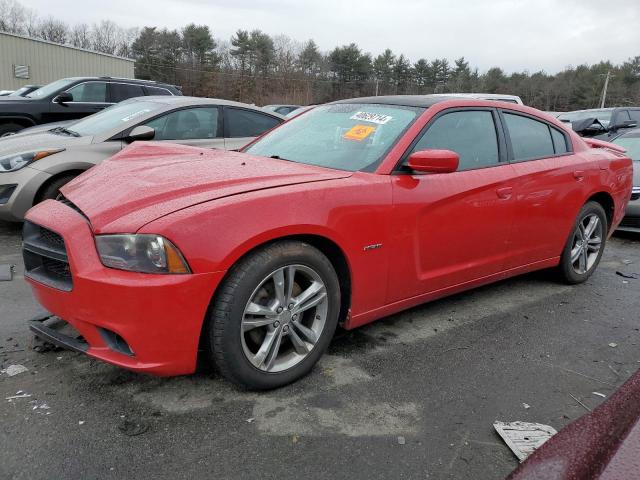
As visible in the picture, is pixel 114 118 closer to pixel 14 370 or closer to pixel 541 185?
pixel 14 370

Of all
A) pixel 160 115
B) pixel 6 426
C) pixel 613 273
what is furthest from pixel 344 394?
pixel 160 115

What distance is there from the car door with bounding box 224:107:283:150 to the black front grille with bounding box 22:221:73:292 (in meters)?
3.60

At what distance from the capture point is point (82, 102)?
917 cm

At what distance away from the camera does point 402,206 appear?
9.61ft

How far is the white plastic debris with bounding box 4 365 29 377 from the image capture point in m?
2.66

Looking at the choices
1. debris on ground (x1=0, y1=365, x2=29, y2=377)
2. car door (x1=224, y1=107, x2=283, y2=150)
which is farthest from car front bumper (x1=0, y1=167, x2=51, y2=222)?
debris on ground (x1=0, y1=365, x2=29, y2=377)

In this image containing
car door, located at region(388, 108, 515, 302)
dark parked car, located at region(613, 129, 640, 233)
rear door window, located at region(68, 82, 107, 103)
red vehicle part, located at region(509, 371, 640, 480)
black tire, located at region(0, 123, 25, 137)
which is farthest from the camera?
rear door window, located at region(68, 82, 107, 103)

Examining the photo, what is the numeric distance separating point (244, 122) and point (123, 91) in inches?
181

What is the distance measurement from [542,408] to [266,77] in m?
60.0

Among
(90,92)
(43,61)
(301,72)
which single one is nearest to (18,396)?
(90,92)

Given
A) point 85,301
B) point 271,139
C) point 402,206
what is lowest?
point 85,301

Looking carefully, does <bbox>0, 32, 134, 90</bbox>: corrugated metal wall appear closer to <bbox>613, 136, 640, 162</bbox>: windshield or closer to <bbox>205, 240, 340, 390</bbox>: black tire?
<bbox>613, 136, 640, 162</bbox>: windshield

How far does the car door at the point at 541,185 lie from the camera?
147 inches

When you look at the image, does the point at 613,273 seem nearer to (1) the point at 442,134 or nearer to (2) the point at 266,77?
(1) the point at 442,134
